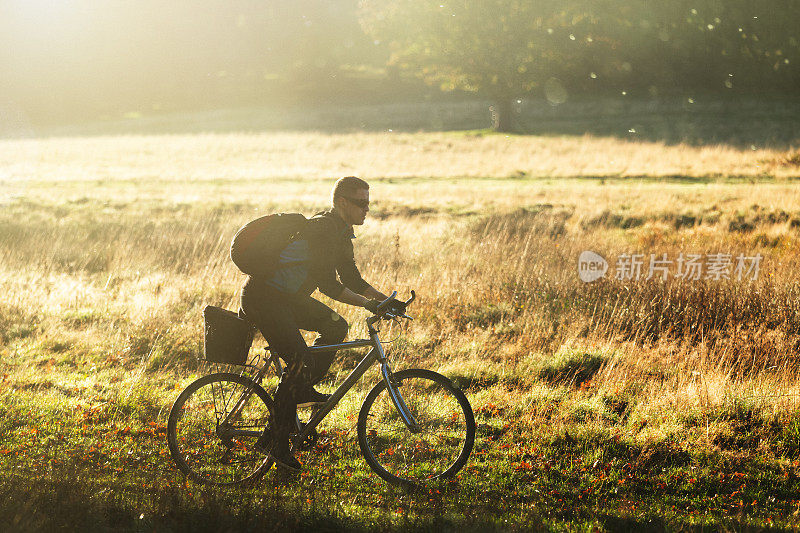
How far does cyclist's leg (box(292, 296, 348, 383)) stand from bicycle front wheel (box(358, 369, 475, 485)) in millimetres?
396

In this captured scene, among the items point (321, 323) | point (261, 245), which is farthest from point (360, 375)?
point (261, 245)

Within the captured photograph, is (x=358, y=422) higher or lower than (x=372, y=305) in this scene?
lower

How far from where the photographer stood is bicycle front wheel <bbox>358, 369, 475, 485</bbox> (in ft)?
15.2

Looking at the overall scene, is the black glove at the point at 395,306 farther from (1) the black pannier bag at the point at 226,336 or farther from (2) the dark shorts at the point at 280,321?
(1) the black pannier bag at the point at 226,336

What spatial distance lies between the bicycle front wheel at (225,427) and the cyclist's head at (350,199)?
4.49 ft

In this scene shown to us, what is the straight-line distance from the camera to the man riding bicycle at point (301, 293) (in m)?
4.54

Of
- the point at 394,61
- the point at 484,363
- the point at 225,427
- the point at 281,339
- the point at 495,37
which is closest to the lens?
the point at 281,339

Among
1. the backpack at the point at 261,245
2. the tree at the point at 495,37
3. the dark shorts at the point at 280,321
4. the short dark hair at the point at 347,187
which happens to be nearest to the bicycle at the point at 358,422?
the dark shorts at the point at 280,321

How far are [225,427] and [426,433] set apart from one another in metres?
1.47

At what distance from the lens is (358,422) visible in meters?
4.67

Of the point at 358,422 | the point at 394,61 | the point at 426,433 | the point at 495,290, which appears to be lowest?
the point at 426,433

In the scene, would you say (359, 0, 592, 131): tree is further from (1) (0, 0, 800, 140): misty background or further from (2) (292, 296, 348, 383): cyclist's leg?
(2) (292, 296, 348, 383): cyclist's leg

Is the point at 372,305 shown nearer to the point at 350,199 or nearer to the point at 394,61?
the point at 350,199

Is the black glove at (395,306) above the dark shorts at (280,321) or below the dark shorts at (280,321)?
above
